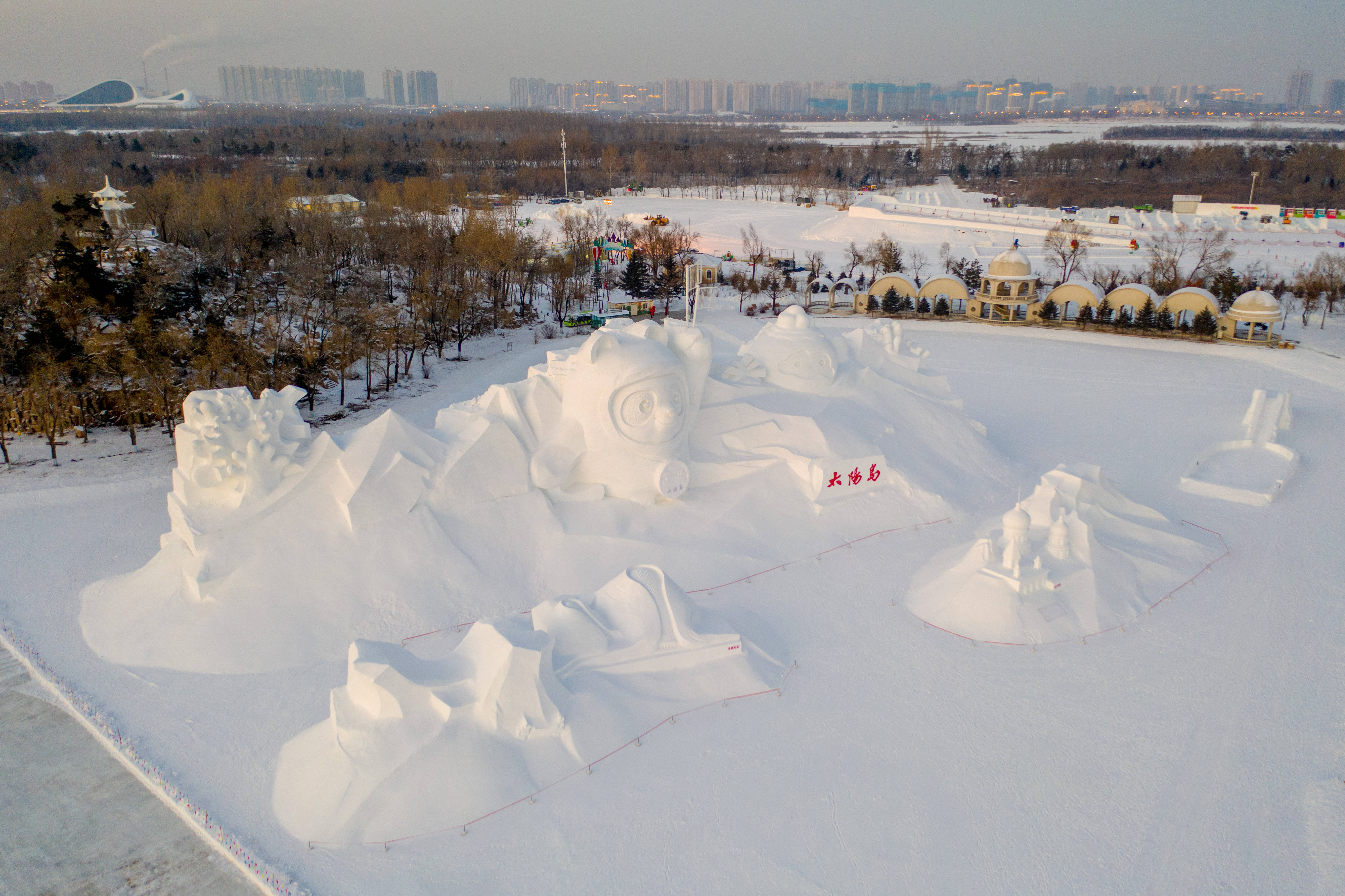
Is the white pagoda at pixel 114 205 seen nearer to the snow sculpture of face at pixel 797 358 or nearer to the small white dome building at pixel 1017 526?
the snow sculpture of face at pixel 797 358

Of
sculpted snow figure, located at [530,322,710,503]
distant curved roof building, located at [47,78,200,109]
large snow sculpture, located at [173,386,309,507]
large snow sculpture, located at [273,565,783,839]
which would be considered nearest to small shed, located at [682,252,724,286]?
sculpted snow figure, located at [530,322,710,503]

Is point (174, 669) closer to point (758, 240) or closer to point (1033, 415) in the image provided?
point (1033, 415)

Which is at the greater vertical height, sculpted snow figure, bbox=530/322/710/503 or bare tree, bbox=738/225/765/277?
bare tree, bbox=738/225/765/277

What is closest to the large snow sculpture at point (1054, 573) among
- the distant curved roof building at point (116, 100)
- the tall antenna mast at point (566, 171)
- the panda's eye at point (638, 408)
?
the panda's eye at point (638, 408)

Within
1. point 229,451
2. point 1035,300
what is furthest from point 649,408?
point 1035,300

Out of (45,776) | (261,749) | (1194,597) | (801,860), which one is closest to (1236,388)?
(1194,597)

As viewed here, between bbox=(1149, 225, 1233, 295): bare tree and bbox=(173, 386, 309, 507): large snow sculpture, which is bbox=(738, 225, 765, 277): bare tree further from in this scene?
bbox=(173, 386, 309, 507): large snow sculpture

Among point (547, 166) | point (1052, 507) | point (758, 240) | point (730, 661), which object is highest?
point (547, 166)
